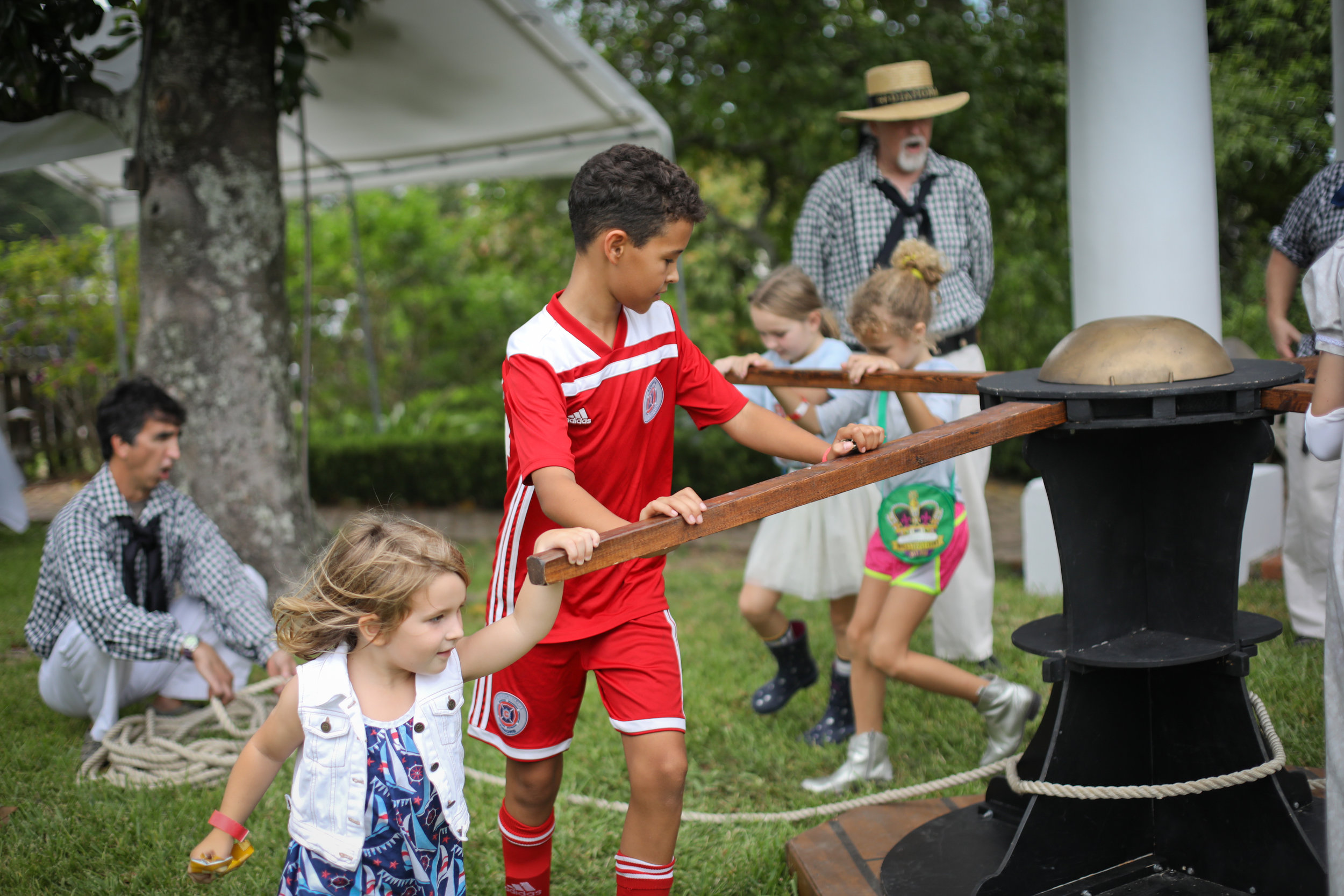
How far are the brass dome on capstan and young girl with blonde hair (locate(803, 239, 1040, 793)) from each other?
3.06 feet

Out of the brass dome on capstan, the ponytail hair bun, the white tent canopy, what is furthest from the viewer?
the white tent canopy

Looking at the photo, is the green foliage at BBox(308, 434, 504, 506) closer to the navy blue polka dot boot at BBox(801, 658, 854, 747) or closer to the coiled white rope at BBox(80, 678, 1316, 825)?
the coiled white rope at BBox(80, 678, 1316, 825)

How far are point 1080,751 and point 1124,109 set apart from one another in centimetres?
340

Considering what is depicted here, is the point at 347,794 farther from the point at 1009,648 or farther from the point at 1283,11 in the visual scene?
the point at 1283,11

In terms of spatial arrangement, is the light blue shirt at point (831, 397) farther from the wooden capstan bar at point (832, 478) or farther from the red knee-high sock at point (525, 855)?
the red knee-high sock at point (525, 855)

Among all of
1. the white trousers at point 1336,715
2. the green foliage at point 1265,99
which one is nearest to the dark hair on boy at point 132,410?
the white trousers at point 1336,715

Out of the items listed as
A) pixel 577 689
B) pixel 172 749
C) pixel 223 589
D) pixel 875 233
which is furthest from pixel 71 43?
pixel 577 689

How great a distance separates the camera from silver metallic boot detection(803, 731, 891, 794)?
3355 mm

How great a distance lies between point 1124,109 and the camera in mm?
4840

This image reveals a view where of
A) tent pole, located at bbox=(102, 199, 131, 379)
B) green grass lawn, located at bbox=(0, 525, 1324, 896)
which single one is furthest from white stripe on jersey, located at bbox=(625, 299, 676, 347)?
tent pole, located at bbox=(102, 199, 131, 379)

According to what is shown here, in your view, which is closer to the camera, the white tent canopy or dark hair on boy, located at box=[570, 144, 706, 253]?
dark hair on boy, located at box=[570, 144, 706, 253]

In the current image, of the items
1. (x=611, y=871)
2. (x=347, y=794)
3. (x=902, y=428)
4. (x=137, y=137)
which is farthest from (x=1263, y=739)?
(x=137, y=137)

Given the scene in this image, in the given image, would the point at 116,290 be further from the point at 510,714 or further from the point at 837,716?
the point at 510,714

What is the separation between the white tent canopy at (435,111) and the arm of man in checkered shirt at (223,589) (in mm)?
2560
